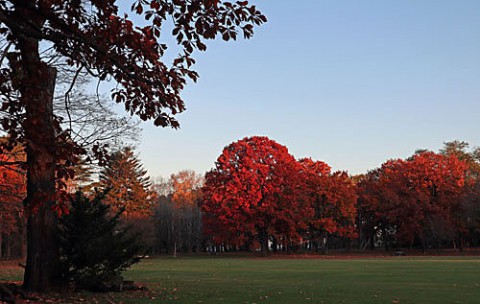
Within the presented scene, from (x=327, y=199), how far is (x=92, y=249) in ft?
171

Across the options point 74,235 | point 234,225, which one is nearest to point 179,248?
point 234,225

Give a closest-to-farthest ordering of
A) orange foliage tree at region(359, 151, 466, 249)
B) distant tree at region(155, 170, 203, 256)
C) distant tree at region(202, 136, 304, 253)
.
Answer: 1. distant tree at region(202, 136, 304, 253)
2. orange foliage tree at region(359, 151, 466, 249)
3. distant tree at region(155, 170, 203, 256)

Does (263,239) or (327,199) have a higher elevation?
(327,199)

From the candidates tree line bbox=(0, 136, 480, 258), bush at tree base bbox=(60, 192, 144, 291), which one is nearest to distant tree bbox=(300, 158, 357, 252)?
tree line bbox=(0, 136, 480, 258)

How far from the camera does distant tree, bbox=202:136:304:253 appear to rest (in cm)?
5684

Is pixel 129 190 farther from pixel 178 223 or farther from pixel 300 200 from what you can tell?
pixel 300 200

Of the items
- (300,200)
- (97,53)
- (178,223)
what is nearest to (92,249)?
(97,53)

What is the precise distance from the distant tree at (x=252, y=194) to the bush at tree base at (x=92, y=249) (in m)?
41.0

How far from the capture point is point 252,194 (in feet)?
187

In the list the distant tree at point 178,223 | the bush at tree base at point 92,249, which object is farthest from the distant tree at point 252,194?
the bush at tree base at point 92,249

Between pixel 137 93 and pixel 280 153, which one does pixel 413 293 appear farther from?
pixel 280 153

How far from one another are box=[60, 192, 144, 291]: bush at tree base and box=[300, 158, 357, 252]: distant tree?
4731cm

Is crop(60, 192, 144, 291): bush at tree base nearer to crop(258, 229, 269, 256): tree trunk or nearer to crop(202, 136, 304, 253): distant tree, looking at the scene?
crop(202, 136, 304, 253): distant tree

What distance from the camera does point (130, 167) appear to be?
74.7m
